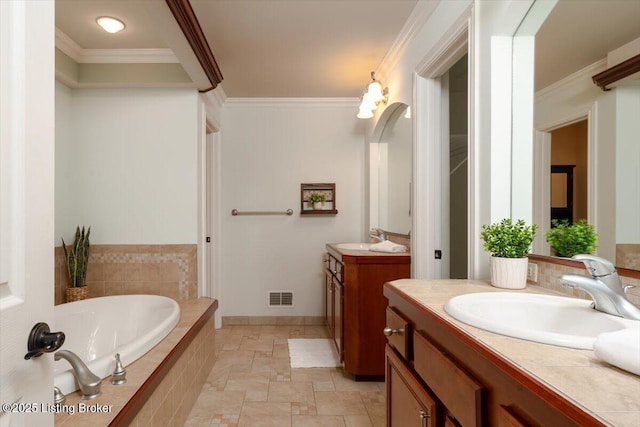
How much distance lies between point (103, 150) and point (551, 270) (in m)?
2.96

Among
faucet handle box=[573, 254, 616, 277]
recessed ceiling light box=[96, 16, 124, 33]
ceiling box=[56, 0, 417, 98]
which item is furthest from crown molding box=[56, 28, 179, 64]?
faucet handle box=[573, 254, 616, 277]

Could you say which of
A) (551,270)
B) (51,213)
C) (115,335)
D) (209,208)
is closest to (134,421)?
(51,213)

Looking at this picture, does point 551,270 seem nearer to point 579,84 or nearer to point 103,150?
point 579,84

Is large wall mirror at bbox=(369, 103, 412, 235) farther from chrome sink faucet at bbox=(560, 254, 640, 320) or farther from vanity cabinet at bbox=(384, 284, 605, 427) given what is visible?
chrome sink faucet at bbox=(560, 254, 640, 320)

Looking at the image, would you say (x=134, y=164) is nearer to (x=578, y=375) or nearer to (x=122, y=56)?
(x=122, y=56)

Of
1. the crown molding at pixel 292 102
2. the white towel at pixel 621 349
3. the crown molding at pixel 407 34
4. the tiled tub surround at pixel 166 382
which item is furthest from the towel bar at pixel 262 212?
the white towel at pixel 621 349

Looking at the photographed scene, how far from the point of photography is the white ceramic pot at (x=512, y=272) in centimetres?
126

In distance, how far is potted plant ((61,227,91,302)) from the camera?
2.57 meters

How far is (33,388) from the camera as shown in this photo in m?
0.68

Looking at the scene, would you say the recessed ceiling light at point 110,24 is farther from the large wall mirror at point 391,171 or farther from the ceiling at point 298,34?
the large wall mirror at point 391,171

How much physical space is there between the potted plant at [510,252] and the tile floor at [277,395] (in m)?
1.23

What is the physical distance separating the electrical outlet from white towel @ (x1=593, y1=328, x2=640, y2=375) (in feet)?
2.35

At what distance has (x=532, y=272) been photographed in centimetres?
134

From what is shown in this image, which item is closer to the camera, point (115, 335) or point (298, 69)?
point (115, 335)
